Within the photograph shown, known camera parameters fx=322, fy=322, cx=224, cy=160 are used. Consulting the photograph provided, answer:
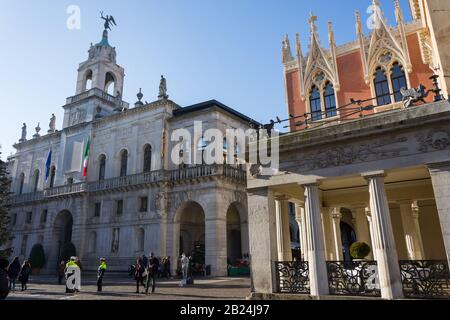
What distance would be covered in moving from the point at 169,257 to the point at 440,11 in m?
23.8

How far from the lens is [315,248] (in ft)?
36.4

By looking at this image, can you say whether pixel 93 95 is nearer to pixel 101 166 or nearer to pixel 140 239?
pixel 101 166

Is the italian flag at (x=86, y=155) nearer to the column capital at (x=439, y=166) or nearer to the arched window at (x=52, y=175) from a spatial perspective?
the arched window at (x=52, y=175)

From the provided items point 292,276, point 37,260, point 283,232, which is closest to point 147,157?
point 37,260

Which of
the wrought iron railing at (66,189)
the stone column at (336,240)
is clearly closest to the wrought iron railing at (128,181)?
the wrought iron railing at (66,189)

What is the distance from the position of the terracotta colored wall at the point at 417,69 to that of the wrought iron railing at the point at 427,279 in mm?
9733

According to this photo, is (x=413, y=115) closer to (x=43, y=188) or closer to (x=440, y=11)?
(x=440, y=11)

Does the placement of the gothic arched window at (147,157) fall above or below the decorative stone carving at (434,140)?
above

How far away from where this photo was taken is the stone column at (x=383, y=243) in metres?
9.66

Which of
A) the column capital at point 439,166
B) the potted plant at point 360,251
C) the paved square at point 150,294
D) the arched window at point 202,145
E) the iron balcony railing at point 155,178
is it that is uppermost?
the arched window at point 202,145

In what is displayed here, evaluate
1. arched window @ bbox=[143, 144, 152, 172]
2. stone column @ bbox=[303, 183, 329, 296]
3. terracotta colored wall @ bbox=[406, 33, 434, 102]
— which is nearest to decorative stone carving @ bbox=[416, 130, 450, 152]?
stone column @ bbox=[303, 183, 329, 296]

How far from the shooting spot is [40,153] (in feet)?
138

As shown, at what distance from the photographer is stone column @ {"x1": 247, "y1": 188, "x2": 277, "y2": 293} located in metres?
11.6

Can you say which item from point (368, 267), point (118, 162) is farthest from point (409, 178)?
point (118, 162)
